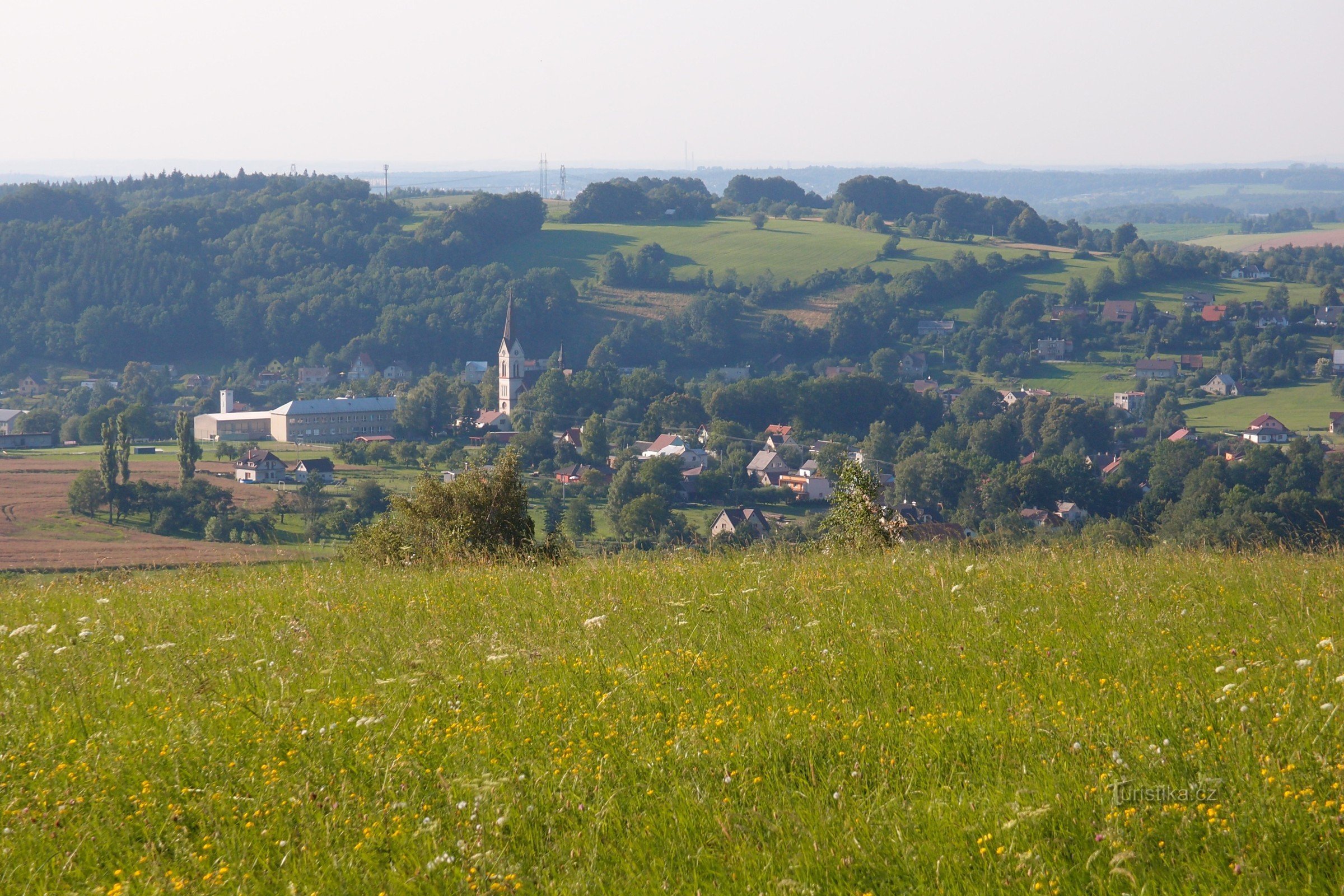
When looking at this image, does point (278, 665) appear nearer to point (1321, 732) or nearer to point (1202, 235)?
point (1321, 732)

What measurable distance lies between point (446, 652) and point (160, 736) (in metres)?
1.35

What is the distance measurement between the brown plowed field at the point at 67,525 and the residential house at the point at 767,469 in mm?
21811

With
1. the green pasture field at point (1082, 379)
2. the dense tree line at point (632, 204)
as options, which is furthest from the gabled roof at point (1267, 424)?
the dense tree line at point (632, 204)

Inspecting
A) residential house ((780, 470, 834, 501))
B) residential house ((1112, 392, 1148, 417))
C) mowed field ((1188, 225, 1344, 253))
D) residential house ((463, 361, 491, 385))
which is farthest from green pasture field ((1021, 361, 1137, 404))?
mowed field ((1188, 225, 1344, 253))

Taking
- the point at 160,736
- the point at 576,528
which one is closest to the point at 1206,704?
the point at 160,736

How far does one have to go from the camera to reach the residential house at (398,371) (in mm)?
107144

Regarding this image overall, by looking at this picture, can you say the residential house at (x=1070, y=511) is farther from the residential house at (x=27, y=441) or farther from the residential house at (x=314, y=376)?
the residential house at (x=314, y=376)

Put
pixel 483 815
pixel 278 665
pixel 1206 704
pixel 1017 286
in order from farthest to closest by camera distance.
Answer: pixel 1017 286 → pixel 278 665 → pixel 1206 704 → pixel 483 815

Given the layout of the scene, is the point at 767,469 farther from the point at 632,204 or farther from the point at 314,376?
the point at 632,204

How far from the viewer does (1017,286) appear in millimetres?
108688

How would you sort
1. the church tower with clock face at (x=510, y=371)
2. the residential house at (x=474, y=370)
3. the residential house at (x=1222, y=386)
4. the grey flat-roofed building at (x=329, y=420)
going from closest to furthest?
1. the residential house at (x=1222, y=386)
2. the grey flat-roofed building at (x=329, y=420)
3. the church tower with clock face at (x=510, y=371)
4. the residential house at (x=474, y=370)

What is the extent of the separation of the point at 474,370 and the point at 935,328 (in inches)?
1740

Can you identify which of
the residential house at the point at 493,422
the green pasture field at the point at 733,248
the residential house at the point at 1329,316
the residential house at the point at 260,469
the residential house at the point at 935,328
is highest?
the green pasture field at the point at 733,248

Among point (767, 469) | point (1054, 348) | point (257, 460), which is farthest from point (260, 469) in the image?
point (1054, 348)
